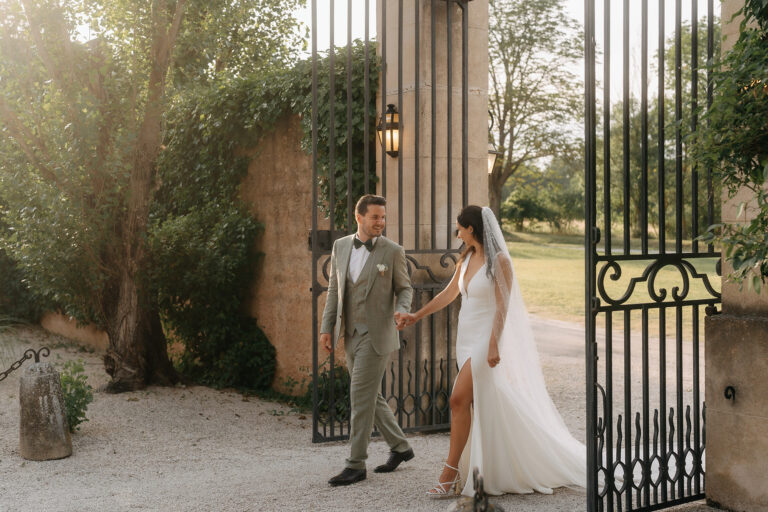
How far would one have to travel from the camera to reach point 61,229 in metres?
7.93

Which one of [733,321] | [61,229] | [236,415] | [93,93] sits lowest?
[236,415]

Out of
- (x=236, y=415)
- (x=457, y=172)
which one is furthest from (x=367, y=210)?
(x=236, y=415)

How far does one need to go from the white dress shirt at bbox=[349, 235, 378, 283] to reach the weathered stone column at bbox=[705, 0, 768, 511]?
6.91ft

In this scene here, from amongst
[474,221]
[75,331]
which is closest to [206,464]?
[474,221]

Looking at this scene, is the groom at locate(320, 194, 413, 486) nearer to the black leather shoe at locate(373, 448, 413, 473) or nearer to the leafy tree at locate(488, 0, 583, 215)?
the black leather shoe at locate(373, 448, 413, 473)

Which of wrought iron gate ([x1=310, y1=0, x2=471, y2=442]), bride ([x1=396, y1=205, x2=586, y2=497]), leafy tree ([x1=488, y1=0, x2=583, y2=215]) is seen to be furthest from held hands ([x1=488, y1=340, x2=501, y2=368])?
leafy tree ([x1=488, y1=0, x2=583, y2=215])

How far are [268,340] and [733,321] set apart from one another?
6.02 metres

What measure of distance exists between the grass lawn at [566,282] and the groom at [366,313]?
21.0 ft

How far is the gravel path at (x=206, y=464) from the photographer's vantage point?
445cm

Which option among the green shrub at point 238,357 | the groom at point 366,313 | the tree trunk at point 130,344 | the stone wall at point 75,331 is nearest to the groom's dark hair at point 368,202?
the groom at point 366,313

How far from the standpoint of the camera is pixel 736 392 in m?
3.79

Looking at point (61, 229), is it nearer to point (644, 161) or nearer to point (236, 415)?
point (236, 415)

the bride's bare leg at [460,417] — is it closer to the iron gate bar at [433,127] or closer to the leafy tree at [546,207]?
the iron gate bar at [433,127]

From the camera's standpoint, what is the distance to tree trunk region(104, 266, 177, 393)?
8406mm
